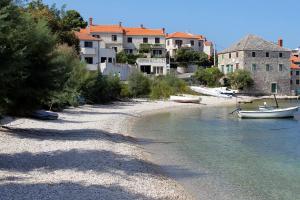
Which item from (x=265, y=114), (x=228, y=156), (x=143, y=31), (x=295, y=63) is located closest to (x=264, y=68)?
(x=295, y=63)

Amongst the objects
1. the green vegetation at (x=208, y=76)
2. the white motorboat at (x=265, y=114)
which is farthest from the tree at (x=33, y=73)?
the green vegetation at (x=208, y=76)

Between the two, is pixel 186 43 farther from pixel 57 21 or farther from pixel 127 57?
pixel 57 21

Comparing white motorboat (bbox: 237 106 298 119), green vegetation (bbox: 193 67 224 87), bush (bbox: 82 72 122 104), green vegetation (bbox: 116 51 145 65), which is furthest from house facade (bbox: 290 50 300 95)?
white motorboat (bbox: 237 106 298 119)

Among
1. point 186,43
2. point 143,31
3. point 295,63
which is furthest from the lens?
point 186,43

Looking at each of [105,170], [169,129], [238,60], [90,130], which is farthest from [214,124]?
[238,60]

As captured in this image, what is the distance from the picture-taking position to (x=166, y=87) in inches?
3108

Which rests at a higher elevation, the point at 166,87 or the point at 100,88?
the point at 100,88

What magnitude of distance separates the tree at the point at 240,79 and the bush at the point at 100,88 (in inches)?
1277

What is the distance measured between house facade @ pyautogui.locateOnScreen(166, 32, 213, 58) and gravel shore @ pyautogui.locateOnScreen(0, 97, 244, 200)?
80.2 m

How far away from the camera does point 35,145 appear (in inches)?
875

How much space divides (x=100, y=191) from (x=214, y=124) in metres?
31.1

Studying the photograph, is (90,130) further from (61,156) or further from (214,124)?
(214,124)

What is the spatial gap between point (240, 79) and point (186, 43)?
72.4 feet

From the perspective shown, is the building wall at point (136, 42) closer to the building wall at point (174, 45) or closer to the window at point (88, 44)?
the building wall at point (174, 45)
